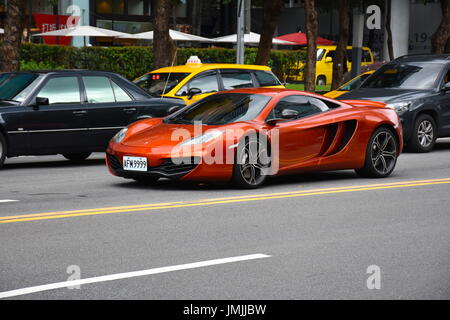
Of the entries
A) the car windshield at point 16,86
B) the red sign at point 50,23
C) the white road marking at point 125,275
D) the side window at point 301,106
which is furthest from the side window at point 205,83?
the red sign at point 50,23

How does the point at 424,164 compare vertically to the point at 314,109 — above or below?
below

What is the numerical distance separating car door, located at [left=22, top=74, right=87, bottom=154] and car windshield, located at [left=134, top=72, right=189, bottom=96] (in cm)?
325

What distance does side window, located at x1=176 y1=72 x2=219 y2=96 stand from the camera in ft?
54.6

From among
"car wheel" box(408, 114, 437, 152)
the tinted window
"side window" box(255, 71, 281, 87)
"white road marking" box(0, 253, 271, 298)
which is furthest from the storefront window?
"white road marking" box(0, 253, 271, 298)

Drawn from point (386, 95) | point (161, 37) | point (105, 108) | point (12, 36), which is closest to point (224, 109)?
point (105, 108)

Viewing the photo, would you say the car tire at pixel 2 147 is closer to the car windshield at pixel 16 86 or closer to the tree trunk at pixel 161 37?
the car windshield at pixel 16 86

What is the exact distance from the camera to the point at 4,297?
5449 millimetres

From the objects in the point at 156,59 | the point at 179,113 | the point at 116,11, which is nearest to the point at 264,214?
the point at 179,113

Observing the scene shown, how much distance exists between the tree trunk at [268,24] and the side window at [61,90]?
1484cm

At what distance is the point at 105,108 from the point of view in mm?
13672

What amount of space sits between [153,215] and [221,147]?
5.78ft

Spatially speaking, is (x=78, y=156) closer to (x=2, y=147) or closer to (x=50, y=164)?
(x=50, y=164)
